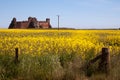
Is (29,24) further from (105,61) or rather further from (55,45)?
(105,61)

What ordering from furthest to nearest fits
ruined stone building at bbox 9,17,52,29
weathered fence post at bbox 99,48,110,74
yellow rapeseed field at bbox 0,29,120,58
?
ruined stone building at bbox 9,17,52,29
yellow rapeseed field at bbox 0,29,120,58
weathered fence post at bbox 99,48,110,74

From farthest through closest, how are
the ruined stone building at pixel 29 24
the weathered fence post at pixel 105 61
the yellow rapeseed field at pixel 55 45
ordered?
1. the ruined stone building at pixel 29 24
2. the yellow rapeseed field at pixel 55 45
3. the weathered fence post at pixel 105 61

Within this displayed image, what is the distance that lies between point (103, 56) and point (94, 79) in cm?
95

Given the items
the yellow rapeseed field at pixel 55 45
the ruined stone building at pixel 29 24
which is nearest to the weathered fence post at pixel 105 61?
the yellow rapeseed field at pixel 55 45

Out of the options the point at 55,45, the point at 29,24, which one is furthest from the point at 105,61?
the point at 29,24

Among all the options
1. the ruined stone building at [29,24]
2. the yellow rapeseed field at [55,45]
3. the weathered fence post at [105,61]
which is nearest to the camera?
the weathered fence post at [105,61]

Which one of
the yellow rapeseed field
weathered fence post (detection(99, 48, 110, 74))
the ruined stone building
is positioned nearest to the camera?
weathered fence post (detection(99, 48, 110, 74))

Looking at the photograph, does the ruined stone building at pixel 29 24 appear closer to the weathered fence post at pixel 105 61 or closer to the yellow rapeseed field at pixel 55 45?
the yellow rapeseed field at pixel 55 45

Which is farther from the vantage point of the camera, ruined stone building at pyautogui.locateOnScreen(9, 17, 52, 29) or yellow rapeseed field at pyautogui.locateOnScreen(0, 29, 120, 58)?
ruined stone building at pyautogui.locateOnScreen(9, 17, 52, 29)

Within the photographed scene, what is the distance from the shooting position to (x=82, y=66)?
33.1 feet

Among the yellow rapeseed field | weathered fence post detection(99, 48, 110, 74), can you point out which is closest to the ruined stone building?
the yellow rapeseed field

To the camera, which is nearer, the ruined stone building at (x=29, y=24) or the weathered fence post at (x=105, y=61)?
the weathered fence post at (x=105, y=61)

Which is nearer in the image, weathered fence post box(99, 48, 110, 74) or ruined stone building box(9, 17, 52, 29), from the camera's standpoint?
weathered fence post box(99, 48, 110, 74)

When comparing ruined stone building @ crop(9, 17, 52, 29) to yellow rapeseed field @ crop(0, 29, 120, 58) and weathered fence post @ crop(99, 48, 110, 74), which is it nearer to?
yellow rapeseed field @ crop(0, 29, 120, 58)
